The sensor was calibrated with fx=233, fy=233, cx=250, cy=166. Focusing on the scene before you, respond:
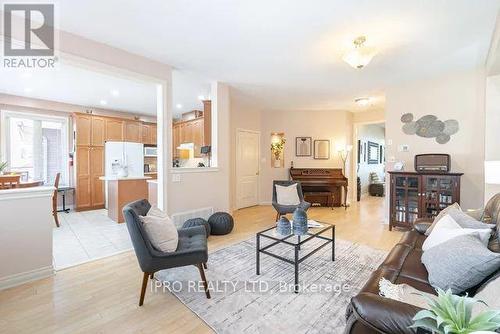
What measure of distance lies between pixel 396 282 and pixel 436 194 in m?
2.85

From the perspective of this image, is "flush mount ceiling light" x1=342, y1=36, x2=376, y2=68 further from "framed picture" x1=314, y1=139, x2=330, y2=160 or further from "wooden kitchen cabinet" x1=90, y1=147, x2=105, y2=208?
"wooden kitchen cabinet" x1=90, y1=147, x2=105, y2=208

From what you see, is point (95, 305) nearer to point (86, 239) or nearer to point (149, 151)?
point (86, 239)

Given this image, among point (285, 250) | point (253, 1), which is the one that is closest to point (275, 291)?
point (285, 250)

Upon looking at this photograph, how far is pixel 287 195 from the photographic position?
4.49 meters

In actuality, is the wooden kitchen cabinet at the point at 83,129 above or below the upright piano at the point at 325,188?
above

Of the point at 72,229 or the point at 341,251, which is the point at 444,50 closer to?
the point at 341,251

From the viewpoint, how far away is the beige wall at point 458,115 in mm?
3605

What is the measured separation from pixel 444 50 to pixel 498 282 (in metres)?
3.03

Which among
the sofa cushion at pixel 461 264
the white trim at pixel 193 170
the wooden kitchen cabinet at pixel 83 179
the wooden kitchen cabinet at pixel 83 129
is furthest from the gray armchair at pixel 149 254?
the wooden kitchen cabinet at pixel 83 129

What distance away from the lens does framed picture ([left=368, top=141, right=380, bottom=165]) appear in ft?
27.5

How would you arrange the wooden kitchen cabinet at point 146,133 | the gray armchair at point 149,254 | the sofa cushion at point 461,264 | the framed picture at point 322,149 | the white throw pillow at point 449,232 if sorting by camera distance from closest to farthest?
the sofa cushion at point 461,264, the white throw pillow at point 449,232, the gray armchair at point 149,254, the framed picture at point 322,149, the wooden kitchen cabinet at point 146,133

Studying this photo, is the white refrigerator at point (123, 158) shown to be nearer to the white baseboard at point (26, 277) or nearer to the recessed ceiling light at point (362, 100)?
the white baseboard at point (26, 277)

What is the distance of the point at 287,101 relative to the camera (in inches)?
219

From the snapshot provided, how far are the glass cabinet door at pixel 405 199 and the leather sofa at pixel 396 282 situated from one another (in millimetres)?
1371
